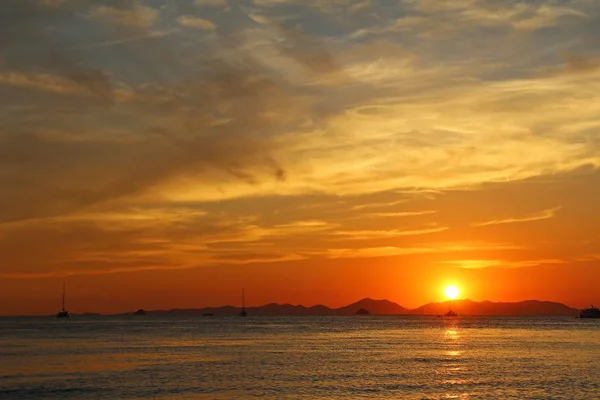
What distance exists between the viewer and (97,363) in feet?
331

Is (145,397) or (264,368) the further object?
(264,368)

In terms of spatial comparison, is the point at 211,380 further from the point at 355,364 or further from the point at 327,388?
the point at 355,364

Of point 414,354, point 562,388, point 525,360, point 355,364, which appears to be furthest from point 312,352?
point 562,388

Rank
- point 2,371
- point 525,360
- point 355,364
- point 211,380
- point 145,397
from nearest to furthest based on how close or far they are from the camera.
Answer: point 145,397 → point 211,380 → point 2,371 → point 355,364 → point 525,360

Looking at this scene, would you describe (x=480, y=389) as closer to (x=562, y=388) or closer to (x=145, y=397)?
(x=562, y=388)

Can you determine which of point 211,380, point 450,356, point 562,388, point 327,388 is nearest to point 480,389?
point 562,388

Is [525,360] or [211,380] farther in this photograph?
[525,360]

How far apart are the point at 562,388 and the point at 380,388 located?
1759 centimetres

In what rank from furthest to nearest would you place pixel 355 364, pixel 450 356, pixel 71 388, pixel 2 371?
pixel 450 356
pixel 355 364
pixel 2 371
pixel 71 388

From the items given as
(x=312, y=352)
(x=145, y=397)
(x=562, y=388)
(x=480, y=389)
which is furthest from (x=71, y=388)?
(x=312, y=352)

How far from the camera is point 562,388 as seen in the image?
74.6m

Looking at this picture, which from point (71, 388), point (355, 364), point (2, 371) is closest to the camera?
point (71, 388)

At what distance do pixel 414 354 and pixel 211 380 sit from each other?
175 ft

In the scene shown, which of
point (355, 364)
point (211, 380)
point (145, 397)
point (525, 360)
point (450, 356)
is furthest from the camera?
point (450, 356)
